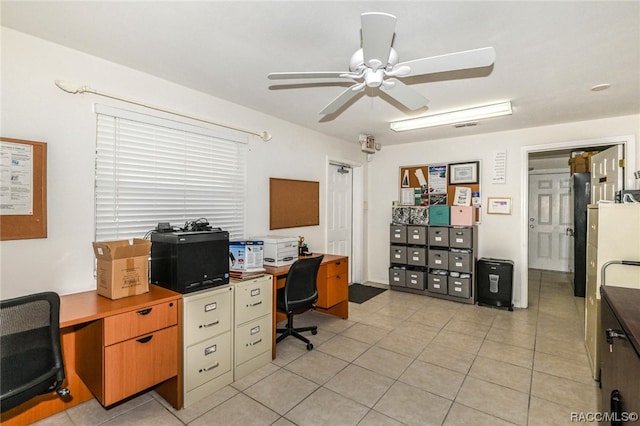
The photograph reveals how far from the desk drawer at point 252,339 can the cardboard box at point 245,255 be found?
505 millimetres

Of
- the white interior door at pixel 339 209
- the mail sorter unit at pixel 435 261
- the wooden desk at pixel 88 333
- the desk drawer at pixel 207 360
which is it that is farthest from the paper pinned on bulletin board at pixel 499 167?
the wooden desk at pixel 88 333

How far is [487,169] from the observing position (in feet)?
14.8

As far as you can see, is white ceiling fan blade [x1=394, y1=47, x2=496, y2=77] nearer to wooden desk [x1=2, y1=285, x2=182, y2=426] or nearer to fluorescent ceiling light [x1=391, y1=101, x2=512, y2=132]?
fluorescent ceiling light [x1=391, y1=101, x2=512, y2=132]

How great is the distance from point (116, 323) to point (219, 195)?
1.61 m

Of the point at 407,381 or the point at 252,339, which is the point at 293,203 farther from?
the point at 407,381

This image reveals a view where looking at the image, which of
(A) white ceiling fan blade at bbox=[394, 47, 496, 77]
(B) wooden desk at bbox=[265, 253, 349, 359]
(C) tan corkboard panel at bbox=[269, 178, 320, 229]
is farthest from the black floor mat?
(A) white ceiling fan blade at bbox=[394, 47, 496, 77]

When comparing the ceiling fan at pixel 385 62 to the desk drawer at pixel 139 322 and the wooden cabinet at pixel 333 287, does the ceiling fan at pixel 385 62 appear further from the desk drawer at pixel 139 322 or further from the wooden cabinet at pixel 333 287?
the wooden cabinet at pixel 333 287

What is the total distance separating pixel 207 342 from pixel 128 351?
21.4 inches

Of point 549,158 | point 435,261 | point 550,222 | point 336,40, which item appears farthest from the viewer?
point 550,222

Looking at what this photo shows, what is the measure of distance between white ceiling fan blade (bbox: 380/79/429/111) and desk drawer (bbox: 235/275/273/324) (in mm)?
1862

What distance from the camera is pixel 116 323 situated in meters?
1.84

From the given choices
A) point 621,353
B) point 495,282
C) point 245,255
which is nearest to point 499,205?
point 495,282

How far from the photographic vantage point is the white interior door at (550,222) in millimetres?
6465

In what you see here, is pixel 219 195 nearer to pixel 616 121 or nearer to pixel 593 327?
pixel 593 327
